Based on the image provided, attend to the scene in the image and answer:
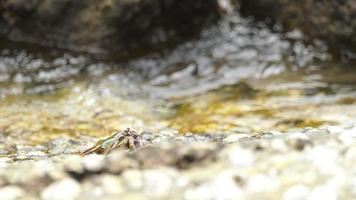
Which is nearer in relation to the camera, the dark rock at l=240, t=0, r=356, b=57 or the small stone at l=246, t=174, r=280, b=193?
the small stone at l=246, t=174, r=280, b=193

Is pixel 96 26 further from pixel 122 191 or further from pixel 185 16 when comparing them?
pixel 122 191

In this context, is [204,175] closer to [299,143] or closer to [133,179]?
[133,179]

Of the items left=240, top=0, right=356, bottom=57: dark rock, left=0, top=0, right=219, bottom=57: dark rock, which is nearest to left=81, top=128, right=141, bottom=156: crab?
left=0, top=0, right=219, bottom=57: dark rock

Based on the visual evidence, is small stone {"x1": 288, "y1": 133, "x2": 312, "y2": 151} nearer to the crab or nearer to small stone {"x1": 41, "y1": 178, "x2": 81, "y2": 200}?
small stone {"x1": 41, "y1": 178, "x2": 81, "y2": 200}

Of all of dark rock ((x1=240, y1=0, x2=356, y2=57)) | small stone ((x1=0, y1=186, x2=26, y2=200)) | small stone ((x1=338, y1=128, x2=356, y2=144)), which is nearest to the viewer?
small stone ((x1=0, y1=186, x2=26, y2=200))

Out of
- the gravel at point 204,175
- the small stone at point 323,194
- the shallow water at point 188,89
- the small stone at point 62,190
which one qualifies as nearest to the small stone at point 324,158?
the gravel at point 204,175
